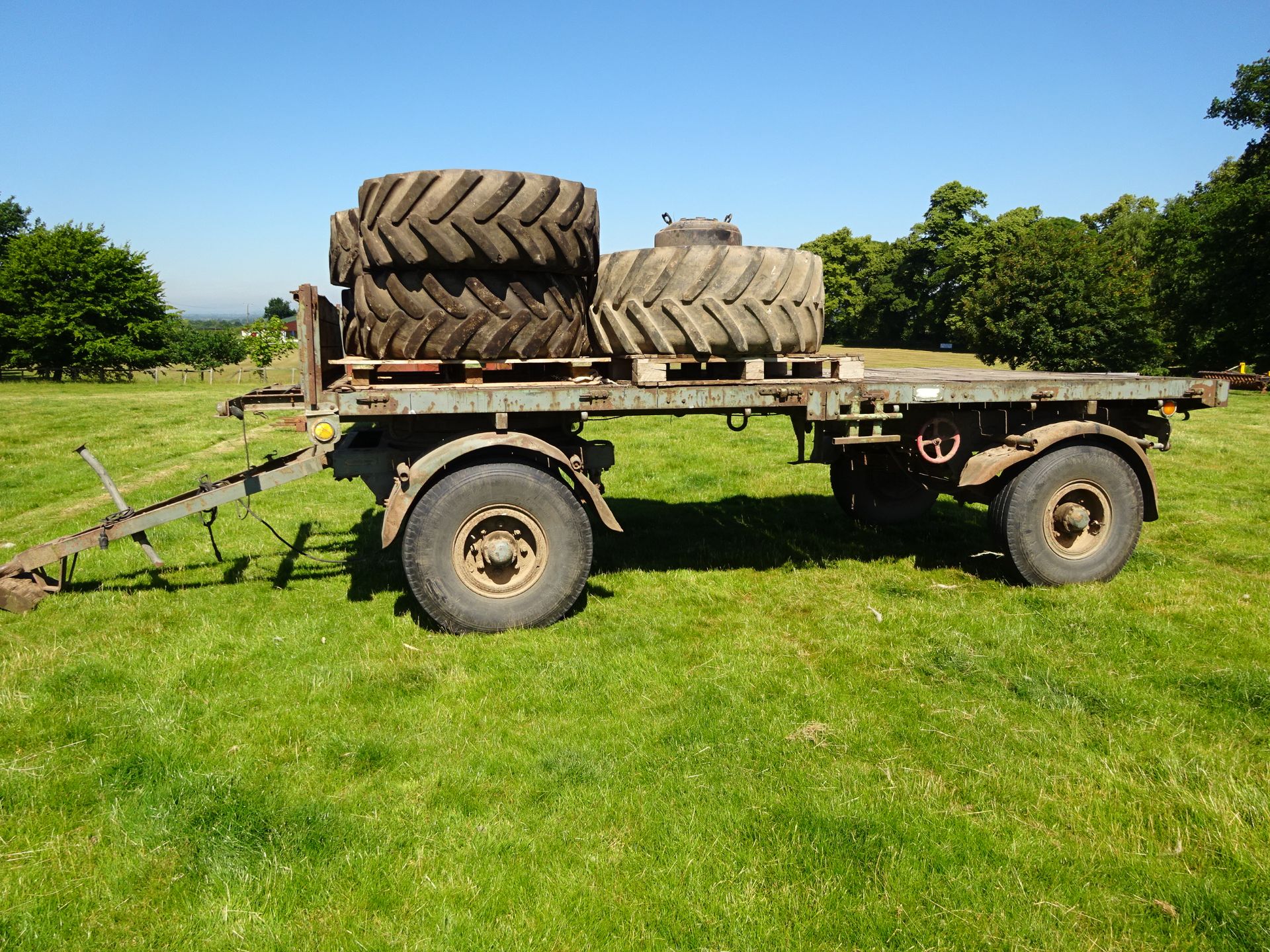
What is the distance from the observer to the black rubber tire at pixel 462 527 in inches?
203

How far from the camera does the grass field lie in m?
2.86

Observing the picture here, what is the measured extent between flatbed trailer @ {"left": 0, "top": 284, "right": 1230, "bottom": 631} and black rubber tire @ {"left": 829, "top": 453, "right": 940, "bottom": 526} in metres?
1.21

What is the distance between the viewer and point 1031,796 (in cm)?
353

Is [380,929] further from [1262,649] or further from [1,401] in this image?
[1,401]

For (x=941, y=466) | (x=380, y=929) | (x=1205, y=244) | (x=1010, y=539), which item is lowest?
(x=380, y=929)

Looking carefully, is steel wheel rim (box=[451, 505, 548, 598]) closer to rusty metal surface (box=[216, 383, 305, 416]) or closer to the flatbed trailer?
the flatbed trailer

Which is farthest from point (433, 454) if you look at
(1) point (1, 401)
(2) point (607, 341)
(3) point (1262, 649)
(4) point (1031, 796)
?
(1) point (1, 401)

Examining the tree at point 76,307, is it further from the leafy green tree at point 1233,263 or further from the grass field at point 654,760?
the leafy green tree at point 1233,263

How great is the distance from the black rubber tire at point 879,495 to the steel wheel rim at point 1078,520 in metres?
1.86

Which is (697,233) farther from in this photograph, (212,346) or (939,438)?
(212,346)

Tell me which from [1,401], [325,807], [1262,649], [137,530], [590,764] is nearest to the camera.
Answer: [325,807]

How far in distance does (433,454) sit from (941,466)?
160 inches

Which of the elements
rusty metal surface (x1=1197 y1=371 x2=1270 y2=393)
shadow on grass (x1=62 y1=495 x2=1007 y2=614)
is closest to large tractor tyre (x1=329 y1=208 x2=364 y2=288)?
shadow on grass (x1=62 y1=495 x2=1007 y2=614)

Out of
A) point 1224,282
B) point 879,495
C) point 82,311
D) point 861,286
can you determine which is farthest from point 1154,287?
point 82,311
